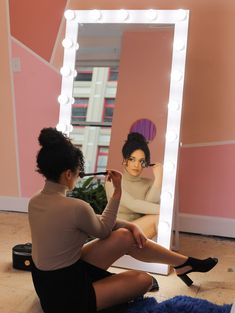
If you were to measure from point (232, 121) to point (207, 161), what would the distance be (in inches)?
10.5

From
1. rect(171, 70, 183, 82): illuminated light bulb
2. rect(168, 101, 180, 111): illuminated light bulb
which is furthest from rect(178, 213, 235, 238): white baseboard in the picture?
rect(171, 70, 183, 82): illuminated light bulb

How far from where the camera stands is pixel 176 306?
5.76ft

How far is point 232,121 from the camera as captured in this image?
2623 mm

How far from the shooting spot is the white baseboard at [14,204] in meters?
3.12

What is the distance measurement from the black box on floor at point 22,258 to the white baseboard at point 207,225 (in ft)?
3.29

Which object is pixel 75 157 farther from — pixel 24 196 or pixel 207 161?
pixel 24 196

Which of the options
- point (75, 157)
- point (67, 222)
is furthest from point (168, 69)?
point (67, 222)

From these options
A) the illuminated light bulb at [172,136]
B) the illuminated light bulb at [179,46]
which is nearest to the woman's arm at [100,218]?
the illuminated light bulb at [172,136]

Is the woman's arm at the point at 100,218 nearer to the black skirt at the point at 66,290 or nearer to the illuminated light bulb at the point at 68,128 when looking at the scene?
the black skirt at the point at 66,290

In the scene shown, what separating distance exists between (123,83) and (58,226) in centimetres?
101

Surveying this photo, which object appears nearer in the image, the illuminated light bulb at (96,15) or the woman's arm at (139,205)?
the woman's arm at (139,205)

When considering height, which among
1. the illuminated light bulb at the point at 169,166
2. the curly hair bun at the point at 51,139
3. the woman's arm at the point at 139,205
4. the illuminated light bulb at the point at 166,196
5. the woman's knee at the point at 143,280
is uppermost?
the curly hair bun at the point at 51,139

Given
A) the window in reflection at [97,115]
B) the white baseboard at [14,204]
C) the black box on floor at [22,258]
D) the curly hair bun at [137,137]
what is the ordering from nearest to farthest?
1. the black box on floor at [22,258]
2. the curly hair bun at [137,137]
3. the window in reflection at [97,115]
4. the white baseboard at [14,204]

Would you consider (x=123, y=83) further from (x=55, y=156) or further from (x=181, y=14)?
(x=55, y=156)
